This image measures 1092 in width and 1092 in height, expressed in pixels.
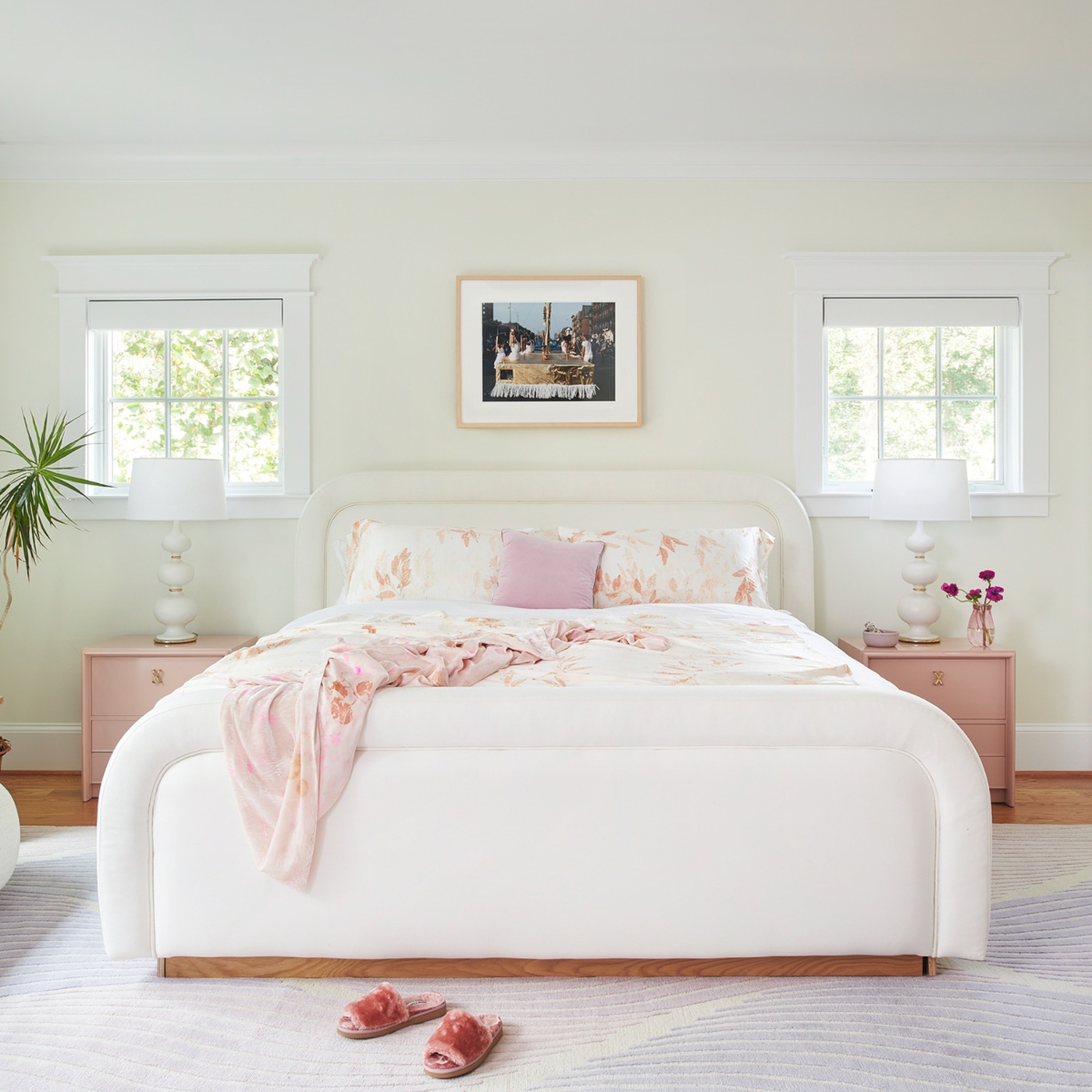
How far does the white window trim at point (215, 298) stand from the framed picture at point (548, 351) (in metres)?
0.68

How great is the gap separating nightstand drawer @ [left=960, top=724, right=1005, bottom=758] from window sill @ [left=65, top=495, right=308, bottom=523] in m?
2.85

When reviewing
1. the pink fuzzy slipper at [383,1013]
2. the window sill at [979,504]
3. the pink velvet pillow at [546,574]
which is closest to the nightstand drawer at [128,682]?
the pink velvet pillow at [546,574]

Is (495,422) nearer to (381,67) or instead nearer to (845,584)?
(381,67)

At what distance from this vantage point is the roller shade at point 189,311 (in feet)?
12.7

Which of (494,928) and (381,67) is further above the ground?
(381,67)

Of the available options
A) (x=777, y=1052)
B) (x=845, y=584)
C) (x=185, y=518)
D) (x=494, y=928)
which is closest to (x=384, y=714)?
(x=494, y=928)

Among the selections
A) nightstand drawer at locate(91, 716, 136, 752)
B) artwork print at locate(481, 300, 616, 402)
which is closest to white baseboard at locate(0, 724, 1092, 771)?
nightstand drawer at locate(91, 716, 136, 752)

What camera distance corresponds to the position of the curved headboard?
377 centimetres

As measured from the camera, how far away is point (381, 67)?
3.04 meters

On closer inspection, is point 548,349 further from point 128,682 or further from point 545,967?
point 545,967

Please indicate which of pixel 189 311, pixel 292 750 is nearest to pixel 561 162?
pixel 189 311

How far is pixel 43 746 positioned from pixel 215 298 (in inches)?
80.8

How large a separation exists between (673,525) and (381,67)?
201 cm

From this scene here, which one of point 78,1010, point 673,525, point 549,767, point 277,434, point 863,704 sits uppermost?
point 277,434
